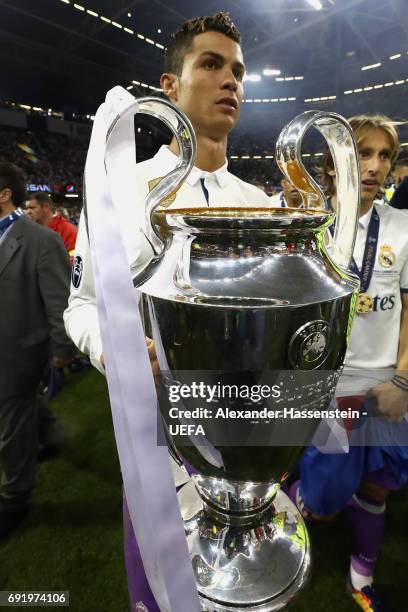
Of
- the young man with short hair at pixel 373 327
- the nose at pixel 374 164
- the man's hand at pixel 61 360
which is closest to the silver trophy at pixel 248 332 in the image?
the young man with short hair at pixel 373 327

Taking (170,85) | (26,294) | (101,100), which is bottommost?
(26,294)

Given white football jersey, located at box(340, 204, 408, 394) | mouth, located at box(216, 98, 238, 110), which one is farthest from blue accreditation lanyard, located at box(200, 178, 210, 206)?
white football jersey, located at box(340, 204, 408, 394)

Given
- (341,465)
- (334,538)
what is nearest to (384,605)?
(334,538)

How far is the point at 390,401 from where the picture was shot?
27.3 inches

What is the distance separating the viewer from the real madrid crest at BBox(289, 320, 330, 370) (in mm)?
262

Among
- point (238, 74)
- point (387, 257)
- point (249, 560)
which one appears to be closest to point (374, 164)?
point (387, 257)

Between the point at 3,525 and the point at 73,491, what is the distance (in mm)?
298

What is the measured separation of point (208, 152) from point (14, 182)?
1.17 meters

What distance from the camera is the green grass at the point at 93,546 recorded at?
119 centimetres

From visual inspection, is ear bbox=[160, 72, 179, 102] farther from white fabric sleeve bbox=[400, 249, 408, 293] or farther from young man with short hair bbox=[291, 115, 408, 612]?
white fabric sleeve bbox=[400, 249, 408, 293]

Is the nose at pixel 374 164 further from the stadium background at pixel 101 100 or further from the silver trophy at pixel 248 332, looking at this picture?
the silver trophy at pixel 248 332

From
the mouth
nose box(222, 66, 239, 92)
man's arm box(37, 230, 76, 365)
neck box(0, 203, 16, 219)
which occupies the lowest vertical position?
man's arm box(37, 230, 76, 365)

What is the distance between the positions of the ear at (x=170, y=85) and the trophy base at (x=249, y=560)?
0.64 m

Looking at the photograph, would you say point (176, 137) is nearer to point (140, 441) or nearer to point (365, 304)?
point (140, 441)
